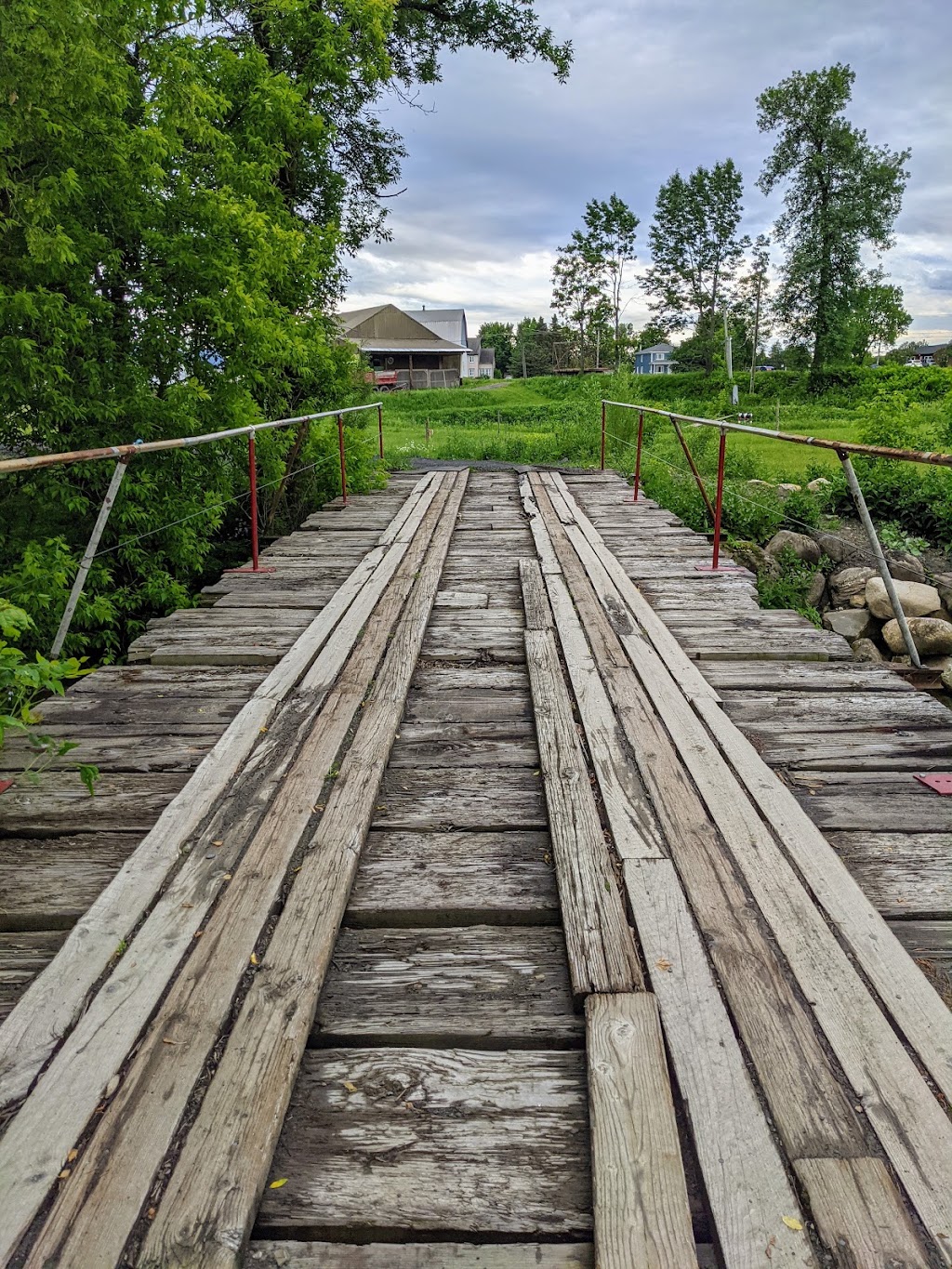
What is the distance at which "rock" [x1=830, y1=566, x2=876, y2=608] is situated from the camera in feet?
27.3

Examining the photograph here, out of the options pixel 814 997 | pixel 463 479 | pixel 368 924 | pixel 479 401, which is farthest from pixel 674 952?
pixel 479 401

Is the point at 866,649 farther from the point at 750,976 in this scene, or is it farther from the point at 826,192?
the point at 826,192

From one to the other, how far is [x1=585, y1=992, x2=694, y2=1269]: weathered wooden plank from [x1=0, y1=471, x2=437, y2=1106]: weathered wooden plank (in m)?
0.90

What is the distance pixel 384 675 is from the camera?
11.0 feet

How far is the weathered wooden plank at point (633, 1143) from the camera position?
1.11 m

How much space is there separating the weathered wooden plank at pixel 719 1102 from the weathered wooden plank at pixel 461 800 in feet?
1.70

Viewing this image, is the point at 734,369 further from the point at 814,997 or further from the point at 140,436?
the point at 814,997

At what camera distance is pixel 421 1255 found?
1.12m

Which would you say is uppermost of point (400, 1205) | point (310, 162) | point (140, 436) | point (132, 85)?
point (310, 162)

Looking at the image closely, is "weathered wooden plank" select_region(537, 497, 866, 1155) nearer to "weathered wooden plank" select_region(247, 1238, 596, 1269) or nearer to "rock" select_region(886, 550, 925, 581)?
"weathered wooden plank" select_region(247, 1238, 596, 1269)

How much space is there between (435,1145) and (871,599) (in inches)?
304

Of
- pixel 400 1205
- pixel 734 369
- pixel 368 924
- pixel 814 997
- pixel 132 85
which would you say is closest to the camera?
pixel 400 1205

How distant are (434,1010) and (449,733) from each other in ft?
4.38

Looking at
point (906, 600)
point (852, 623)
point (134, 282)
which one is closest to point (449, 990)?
point (134, 282)
